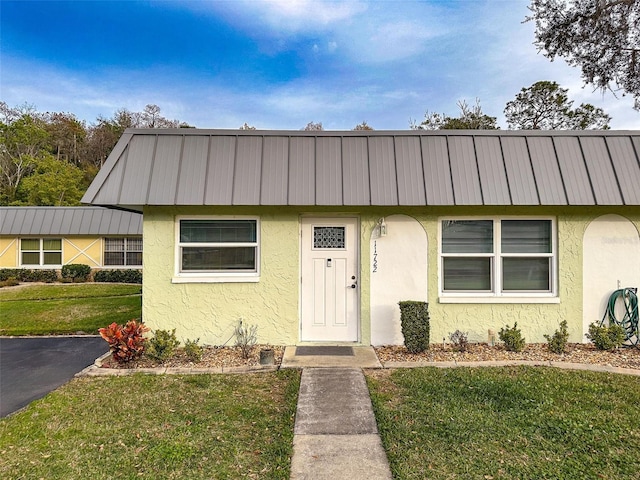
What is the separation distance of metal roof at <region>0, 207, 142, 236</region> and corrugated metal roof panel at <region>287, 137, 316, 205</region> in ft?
44.0

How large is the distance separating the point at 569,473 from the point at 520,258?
4.14m

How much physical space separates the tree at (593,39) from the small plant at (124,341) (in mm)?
12651

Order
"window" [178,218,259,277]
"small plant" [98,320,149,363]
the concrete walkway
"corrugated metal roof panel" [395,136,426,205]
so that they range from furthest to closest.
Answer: "window" [178,218,259,277] → "corrugated metal roof panel" [395,136,426,205] → "small plant" [98,320,149,363] → the concrete walkway

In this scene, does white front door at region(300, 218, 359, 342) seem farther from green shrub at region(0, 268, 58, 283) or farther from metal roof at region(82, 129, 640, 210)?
green shrub at region(0, 268, 58, 283)

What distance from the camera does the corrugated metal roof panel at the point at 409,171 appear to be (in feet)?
18.6

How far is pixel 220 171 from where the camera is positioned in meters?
5.79

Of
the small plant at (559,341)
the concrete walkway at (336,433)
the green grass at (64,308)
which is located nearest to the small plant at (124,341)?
the concrete walkway at (336,433)

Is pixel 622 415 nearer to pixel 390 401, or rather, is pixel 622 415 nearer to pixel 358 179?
pixel 390 401

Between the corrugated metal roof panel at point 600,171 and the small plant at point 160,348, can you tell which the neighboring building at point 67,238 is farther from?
the corrugated metal roof panel at point 600,171

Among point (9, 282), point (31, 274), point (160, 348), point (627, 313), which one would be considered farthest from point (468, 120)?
point (9, 282)

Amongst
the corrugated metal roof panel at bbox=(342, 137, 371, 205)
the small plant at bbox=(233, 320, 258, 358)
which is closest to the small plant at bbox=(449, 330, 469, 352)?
the corrugated metal roof panel at bbox=(342, 137, 371, 205)

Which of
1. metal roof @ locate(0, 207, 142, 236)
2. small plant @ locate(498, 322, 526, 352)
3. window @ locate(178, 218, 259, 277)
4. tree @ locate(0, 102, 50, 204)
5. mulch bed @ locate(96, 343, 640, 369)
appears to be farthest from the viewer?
tree @ locate(0, 102, 50, 204)

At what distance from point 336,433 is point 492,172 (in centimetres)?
484

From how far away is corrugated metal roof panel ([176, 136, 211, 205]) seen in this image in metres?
5.59
